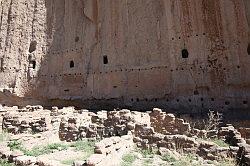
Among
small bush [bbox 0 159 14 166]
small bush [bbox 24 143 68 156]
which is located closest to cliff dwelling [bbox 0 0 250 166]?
small bush [bbox 24 143 68 156]

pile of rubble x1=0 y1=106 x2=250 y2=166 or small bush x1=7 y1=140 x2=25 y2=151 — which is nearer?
pile of rubble x1=0 y1=106 x2=250 y2=166

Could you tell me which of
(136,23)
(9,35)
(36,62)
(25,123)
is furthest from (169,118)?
(9,35)

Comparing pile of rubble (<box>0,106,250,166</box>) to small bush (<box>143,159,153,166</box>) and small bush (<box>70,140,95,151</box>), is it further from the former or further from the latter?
small bush (<box>143,159,153,166</box>)

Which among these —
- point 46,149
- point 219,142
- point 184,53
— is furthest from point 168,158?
point 184,53

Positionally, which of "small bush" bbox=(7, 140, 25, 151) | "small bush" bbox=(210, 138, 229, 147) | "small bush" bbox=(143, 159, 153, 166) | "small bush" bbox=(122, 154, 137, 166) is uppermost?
"small bush" bbox=(7, 140, 25, 151)

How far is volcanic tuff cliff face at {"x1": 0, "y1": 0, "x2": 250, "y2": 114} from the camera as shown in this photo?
1430 cm

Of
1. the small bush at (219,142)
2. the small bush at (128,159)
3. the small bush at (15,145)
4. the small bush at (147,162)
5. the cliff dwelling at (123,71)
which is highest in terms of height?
the cliff dwelling at (123,71)

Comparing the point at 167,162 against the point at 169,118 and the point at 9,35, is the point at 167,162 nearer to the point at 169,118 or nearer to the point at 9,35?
the point at 169,118

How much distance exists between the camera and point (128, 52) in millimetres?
16344

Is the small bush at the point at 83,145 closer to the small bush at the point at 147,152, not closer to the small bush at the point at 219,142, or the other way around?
the small bush at the point at 147,152

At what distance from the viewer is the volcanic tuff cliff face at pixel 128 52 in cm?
1430

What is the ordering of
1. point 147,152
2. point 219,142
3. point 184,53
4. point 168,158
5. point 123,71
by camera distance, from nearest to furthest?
1. point 168,158
2. point 147,152
3. point 219,142
4. point 184,53
5. point 123,71

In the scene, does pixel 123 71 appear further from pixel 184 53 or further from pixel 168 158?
pixel 168 158


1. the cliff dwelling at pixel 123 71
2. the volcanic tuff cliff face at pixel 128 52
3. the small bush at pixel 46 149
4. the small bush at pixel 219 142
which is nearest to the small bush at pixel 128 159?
the cliff dwelling at pixel 123 71
